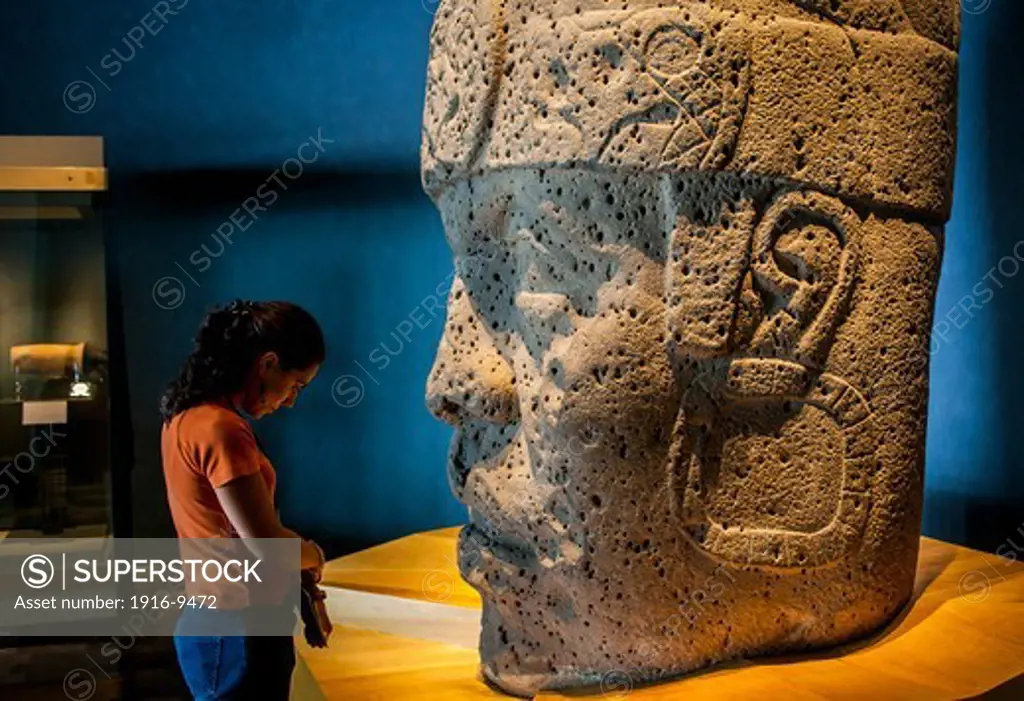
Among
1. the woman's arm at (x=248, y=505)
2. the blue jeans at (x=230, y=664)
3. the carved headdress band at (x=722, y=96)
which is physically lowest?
the blue jeans at (x=230, y=664)

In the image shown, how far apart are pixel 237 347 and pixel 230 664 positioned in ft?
2.13

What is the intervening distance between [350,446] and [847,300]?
8.64 feet

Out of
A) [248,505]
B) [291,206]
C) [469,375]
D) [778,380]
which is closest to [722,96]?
[778,380]

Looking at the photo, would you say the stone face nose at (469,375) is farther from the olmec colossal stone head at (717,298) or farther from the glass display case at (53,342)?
the glass display case at (53,342)

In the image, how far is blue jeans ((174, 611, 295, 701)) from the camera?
2.33 m

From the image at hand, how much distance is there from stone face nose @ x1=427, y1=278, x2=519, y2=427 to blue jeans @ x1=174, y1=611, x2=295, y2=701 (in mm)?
616

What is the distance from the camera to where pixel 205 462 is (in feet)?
7.41

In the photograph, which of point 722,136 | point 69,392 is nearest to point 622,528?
point 722,136

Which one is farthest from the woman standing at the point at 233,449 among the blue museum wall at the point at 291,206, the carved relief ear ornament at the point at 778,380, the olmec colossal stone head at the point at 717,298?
the blue museum wall at the point at 291,206

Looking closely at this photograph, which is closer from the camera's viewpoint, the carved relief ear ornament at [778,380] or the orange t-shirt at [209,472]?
the carved relief ear ornament at [778,380]

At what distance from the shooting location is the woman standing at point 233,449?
2250mm

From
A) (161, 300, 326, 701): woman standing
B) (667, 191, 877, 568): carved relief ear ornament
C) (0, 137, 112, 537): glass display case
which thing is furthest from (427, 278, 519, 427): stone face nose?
(0, 137, 112, 537): glass display case

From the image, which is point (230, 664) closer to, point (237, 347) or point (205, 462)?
point (205, 462)

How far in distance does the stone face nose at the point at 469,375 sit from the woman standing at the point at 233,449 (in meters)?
0.30
